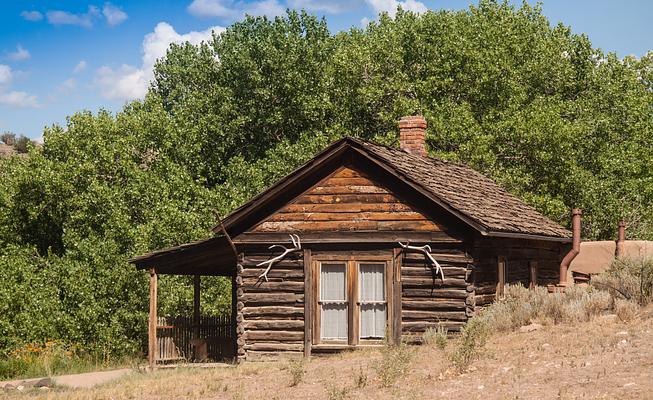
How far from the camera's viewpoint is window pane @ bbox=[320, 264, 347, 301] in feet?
68.9

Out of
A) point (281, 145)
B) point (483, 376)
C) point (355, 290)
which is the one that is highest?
point (281, 145)

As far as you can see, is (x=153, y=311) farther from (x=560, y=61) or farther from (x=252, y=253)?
(x=560, y=61)

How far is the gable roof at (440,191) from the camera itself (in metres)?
20.2

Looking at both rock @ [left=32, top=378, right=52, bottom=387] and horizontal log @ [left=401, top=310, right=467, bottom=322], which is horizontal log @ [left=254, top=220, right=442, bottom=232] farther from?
rock @ [left=32, top=378, right=52, bottom=387]

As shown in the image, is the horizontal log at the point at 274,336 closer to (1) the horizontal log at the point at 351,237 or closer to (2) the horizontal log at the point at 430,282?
(1) the horizontal log at the point at 351,237

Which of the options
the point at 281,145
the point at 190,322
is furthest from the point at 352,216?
the point at 281,145

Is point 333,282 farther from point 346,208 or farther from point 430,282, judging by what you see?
point 430,282

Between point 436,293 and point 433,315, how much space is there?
502 mm

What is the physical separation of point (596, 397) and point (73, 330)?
20637 millimetres

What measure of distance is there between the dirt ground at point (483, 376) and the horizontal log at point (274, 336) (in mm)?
1832

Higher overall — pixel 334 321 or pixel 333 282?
pixel 333 282

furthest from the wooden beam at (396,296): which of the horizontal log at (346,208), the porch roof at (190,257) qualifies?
the porch roof at (190,257)

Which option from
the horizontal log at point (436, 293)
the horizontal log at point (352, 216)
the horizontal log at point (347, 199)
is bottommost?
the horizontal log at point (436, 293)

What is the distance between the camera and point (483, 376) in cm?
1448
